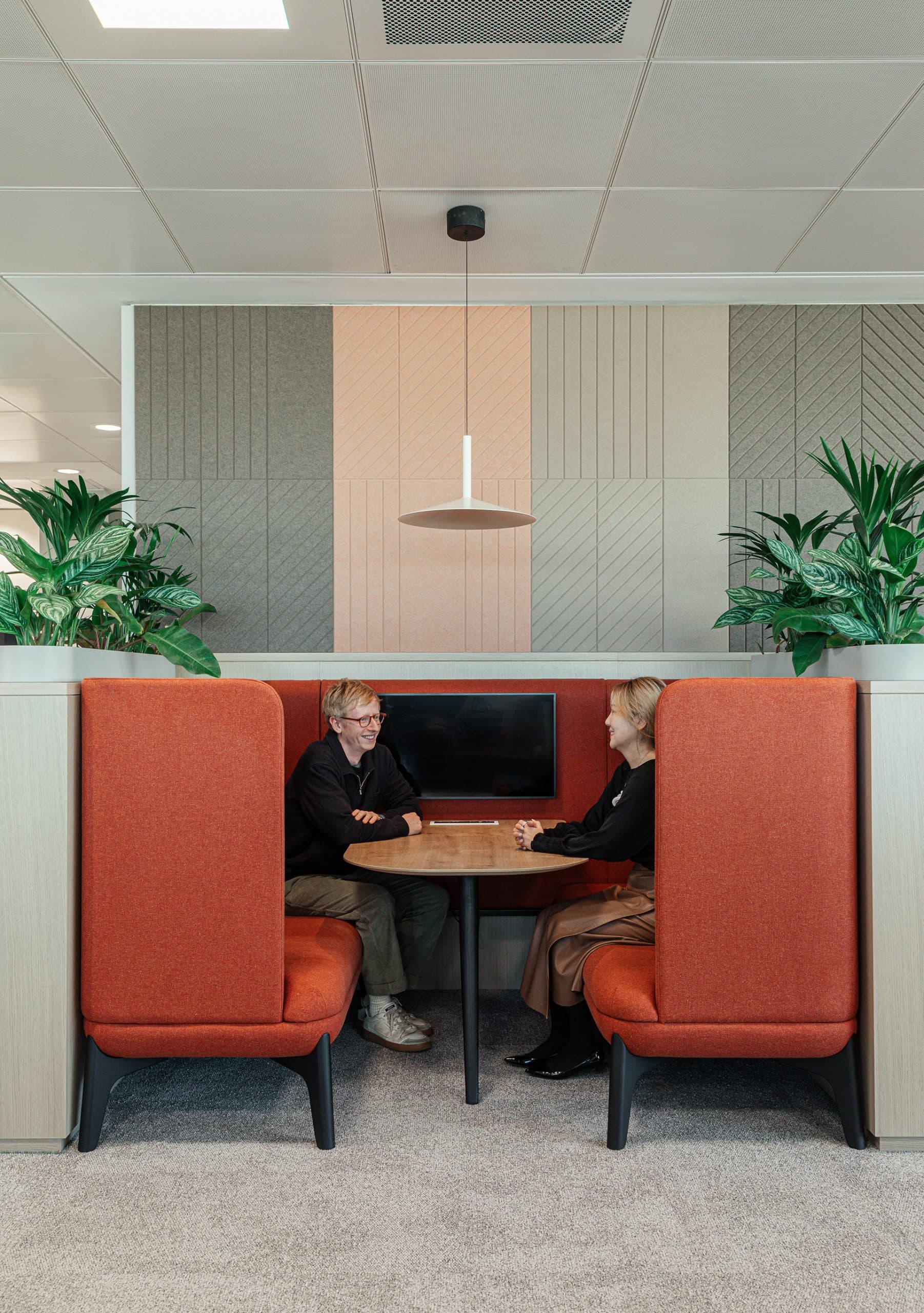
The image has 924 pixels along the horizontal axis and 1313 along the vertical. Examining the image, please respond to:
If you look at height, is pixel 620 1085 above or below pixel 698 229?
below

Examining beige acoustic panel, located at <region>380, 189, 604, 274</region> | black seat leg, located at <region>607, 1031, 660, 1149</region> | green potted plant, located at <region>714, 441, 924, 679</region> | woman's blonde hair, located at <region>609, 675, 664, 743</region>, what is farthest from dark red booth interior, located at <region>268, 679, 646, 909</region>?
beige acoustic panel, located at <region>380, 189, 604, 274</region>

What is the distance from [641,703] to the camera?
2738mm

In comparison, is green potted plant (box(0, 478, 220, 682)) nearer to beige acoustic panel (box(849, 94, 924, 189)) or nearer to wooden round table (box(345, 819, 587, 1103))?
wooden round table (box(345, 819, 587, 1103))

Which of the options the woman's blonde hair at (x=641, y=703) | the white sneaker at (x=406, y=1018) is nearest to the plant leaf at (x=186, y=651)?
the white sneaker at (x=406, y=1018)

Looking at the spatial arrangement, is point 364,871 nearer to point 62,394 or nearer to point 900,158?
point 900,158

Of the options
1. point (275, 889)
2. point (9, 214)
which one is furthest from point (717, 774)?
point (9, 214)

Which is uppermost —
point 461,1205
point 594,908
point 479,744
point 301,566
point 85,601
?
point 301,566

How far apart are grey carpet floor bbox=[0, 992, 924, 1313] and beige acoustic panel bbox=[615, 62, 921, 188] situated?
2873 millimetres

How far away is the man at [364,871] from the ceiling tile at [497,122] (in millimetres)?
1744

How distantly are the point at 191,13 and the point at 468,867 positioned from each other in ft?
7.61

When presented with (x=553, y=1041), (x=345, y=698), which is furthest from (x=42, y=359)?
(x=553, y=1041)

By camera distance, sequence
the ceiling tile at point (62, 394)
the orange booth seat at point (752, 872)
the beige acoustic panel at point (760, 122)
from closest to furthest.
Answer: the orange booth seat at point (752, 872) < the beige acoustic panel at point (760, 122) < the ceiling tile at point (62, 394)

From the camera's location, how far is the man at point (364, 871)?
2781mm

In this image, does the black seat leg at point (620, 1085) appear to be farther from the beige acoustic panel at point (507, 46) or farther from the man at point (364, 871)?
the beige acoustic panel at point (507, 46)
